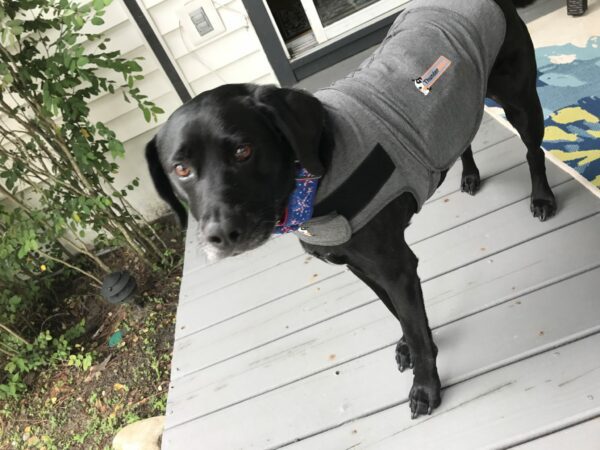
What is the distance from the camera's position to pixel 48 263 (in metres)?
3.39

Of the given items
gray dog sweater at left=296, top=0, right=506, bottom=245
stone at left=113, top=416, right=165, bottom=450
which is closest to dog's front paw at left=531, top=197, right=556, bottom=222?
gray dog sweater at left=296, top=0, right=506, bottom=245

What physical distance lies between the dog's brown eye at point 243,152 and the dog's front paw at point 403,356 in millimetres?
955

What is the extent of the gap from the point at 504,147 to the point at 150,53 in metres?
2.51

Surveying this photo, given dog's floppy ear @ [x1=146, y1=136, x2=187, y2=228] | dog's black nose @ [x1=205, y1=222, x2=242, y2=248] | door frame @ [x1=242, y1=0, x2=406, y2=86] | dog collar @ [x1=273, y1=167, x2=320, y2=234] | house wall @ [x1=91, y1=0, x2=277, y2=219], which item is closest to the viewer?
dog's black nose @ [x1=205, y1=222, x2=242, y2=248]

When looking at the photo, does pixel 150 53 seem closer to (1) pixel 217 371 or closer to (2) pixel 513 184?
(1) pixel 217 371

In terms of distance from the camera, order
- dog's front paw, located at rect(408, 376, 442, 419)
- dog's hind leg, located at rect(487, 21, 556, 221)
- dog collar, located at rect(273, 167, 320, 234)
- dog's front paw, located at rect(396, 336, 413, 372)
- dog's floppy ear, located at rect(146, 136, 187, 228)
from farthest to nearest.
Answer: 1. dog's hind leg, located at rect(487, 21, 556, 221)
2. dog's front paw, located at rect(396, 336, 413, 372)
3. dog's front paw, located at rect(408, 376, 442, 419)
4. dog's floppy ear, located at rect(146, 136, 187, 228)
5. dog collar, located at rect(273, 167, 320, 234)

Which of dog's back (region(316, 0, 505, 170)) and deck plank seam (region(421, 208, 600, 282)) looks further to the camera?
deck plank seam (region(421, 208, 600, 282))

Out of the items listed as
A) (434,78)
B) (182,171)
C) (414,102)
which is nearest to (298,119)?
(182,171)

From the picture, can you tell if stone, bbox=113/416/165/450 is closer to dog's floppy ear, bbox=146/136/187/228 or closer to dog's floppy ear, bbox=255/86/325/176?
dog's floppy ear, bbox=146/136/187/228

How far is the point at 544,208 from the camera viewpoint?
74.0 inches

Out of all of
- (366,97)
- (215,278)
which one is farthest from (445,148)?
(215,278)

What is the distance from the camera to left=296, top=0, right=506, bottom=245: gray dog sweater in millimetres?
1352

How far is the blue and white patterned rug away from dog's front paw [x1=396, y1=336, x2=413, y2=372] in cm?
103

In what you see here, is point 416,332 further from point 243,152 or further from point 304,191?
point 243,152
